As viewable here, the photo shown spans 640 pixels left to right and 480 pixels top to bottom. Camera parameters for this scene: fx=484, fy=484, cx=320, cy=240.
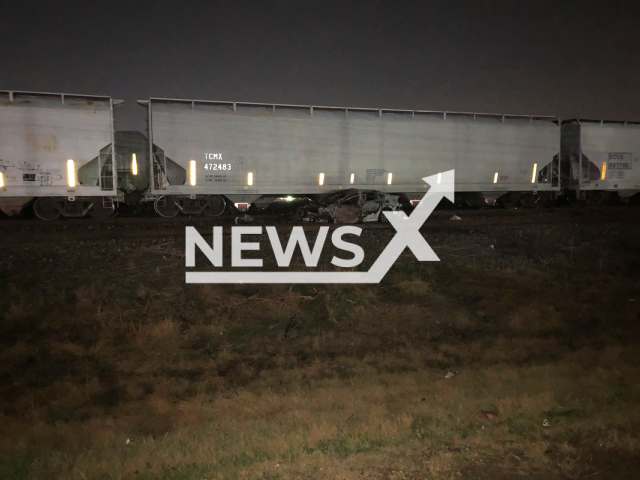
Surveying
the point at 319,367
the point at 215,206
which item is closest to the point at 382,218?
the point at 215,206

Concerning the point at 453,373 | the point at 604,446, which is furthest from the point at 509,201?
the point at 604,446

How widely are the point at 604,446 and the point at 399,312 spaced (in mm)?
4044

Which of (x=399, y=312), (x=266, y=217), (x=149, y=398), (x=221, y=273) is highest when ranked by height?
(x=266, y=217)

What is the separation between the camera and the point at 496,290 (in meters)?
9.28

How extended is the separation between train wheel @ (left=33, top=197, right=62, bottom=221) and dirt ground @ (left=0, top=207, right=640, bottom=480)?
334cm

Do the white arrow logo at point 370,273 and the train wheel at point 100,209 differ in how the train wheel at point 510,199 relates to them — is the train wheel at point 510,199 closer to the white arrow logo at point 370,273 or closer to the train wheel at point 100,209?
the white arrow logo at point 370,273

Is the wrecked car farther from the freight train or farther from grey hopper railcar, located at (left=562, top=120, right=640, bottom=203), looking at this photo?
grey hopper railcar, located at (left=562, top=120, right=640, bottom=203)

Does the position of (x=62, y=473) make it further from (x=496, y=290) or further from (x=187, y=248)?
(x=496, y=290)

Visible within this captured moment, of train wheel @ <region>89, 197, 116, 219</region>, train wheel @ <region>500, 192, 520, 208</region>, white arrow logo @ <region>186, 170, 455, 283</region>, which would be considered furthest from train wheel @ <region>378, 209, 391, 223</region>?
train wheel @ <region>89, 197, 116, 219</region>

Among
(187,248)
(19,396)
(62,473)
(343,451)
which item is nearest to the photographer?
(62,473)

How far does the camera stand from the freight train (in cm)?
1408

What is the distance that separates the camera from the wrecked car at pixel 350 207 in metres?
15.2

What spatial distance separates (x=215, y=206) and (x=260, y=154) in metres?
2.28

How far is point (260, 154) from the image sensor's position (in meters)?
15.8
